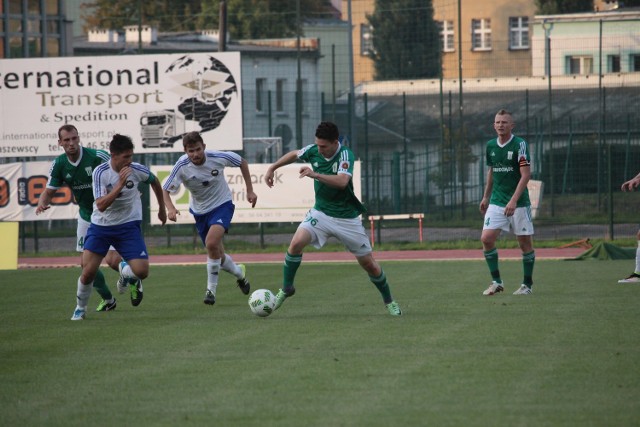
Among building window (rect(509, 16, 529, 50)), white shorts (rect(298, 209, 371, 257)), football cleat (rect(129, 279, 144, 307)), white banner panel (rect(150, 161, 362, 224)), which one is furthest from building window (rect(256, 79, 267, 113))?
building window (rect(509, 16, 529, 50))

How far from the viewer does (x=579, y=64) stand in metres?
37.9

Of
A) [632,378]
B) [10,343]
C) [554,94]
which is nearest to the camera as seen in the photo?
[632,378]

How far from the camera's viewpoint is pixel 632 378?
749 cm

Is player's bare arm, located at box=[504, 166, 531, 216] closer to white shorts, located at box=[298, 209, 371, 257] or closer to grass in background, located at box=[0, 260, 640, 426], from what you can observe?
grass in background, located at box=[0, 260, 640, 426]

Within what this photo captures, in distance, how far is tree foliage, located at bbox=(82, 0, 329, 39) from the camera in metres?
54.3

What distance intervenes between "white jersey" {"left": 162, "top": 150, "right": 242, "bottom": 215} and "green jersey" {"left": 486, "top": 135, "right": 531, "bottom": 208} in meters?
3.19

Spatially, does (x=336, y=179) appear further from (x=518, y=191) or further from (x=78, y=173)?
(x=78, y=173)

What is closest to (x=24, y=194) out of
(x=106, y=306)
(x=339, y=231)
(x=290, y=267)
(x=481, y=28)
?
(x=106, y=306)

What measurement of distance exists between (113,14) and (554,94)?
24136mm

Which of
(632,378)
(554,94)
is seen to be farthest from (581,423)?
(554,94)

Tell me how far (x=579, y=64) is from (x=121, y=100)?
18.6m

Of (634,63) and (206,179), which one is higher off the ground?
(634,63)

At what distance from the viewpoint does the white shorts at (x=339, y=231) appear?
37.1ft

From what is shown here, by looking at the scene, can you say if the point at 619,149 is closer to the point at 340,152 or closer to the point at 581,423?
the point at 340,152
